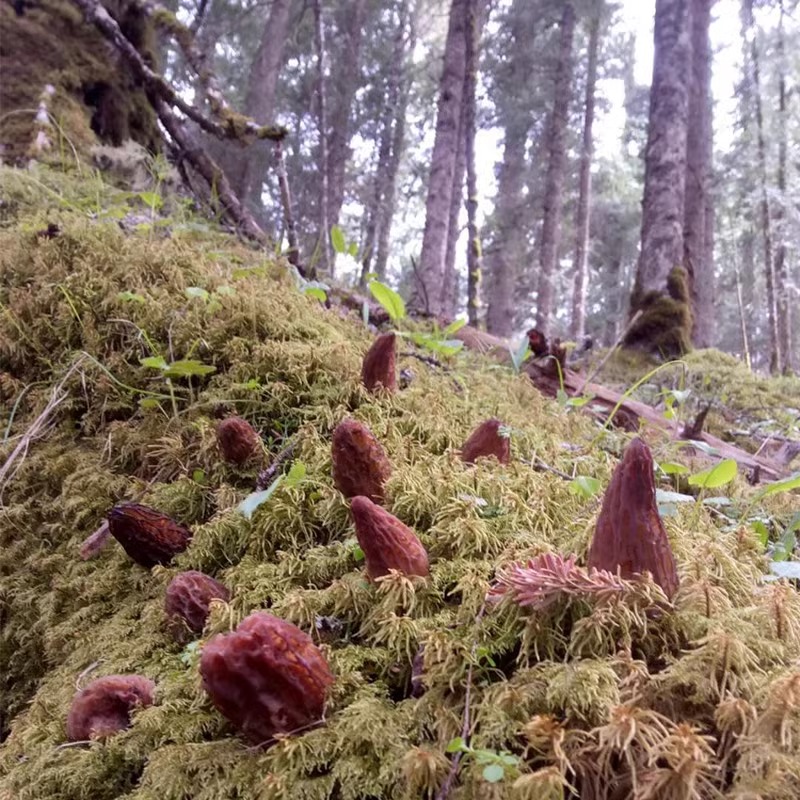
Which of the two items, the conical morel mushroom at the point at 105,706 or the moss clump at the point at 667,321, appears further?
the moss clump at the point at 667,321

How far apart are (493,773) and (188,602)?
1006 mm

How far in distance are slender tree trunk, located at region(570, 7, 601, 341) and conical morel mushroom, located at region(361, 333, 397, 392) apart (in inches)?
601

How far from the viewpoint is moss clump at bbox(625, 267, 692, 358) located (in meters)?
7.99

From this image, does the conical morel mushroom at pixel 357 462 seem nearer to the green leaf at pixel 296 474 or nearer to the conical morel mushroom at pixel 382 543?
the green leaf at pixel 296 474

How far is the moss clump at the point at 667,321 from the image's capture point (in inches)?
314

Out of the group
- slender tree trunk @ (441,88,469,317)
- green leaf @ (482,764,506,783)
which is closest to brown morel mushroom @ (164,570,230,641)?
green leaf @ (482,764,506,783)

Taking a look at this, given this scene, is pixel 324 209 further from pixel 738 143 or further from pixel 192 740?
pixel 738 143

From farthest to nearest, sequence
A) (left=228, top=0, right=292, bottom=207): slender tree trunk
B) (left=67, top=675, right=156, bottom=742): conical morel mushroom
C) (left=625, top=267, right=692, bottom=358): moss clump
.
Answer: (left=228, top=0, right=292, bottom=207): slender tree trunk < (left=625, top=267, right=692, bottom=358): moss clump < (left=67, top=675, right=156, bottom=742): conical morel mushroom

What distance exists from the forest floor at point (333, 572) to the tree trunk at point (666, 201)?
198 inches

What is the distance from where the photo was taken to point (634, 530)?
137 cm

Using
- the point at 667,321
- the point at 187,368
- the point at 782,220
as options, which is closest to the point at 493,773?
the point at 187,368

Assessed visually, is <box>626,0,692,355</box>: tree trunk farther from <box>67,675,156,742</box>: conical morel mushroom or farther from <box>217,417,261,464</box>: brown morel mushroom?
<box>67,675,156,742</box>: conical morel mushroom

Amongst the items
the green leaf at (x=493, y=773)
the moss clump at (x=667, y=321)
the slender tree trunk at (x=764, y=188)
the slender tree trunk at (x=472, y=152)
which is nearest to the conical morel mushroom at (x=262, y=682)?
the green leaf at (x=493, y=773)

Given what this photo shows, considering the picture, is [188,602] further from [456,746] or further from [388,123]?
[388,123]
